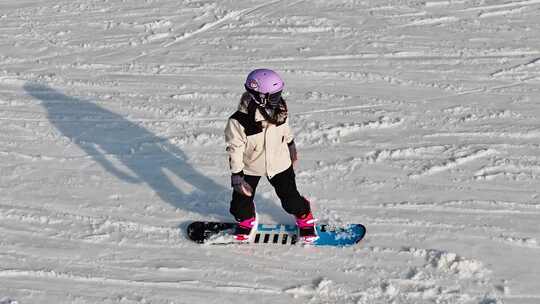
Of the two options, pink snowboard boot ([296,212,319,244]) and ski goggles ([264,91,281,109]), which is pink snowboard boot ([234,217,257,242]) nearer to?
pink snowboard boot ([296,212,319,244])

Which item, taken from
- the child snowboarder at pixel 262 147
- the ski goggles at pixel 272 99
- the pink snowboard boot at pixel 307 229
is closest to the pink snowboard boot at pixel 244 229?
the child snowboarder at pixel 262 147

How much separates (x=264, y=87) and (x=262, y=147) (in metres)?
0.46

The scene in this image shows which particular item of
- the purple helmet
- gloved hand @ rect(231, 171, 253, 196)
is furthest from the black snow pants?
the purple helmet

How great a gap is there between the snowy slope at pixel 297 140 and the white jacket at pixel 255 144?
28.1 inches

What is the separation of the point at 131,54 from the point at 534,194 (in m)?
5.34

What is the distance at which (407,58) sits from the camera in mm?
8641

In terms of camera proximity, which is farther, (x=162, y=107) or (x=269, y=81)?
(x=162, y=107)

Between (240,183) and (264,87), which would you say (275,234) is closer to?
(240,183)

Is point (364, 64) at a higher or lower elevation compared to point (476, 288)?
higher

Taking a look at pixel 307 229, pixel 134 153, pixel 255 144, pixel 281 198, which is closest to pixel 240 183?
pixel 255 144

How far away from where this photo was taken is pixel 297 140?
6.93 metres

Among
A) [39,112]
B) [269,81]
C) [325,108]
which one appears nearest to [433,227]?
[269,81]

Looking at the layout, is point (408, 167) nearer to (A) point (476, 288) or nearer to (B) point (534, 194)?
(B) point (534, 194)

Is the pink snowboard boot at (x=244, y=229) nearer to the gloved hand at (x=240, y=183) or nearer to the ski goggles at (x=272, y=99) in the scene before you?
the gloved hand at (x=240, y=183)
